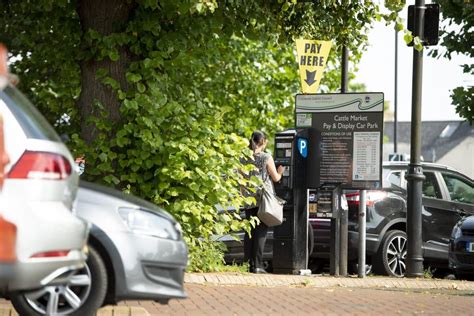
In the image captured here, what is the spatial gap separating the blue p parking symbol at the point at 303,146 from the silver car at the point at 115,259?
286 inches

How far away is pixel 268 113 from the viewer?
107ft

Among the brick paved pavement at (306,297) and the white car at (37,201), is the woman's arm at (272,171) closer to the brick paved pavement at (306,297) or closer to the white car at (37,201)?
the brick paved pavement at (306,297)

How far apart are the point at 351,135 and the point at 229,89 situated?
614 inches

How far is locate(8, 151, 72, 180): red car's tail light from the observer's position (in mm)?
6172

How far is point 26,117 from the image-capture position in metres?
6.80

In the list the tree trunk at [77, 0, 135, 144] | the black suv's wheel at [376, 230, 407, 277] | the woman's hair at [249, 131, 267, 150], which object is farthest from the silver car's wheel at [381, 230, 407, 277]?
the tree trunk at [77, 0, 135, 144]

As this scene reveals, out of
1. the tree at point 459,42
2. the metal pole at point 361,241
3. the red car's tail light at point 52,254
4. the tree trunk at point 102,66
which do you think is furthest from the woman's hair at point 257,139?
the red car's tail light at point 52,254

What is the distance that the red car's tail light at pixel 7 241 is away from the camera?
554cm

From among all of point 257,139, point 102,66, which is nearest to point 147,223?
point 102,66

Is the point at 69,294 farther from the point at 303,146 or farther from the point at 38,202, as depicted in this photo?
the point at 303,146

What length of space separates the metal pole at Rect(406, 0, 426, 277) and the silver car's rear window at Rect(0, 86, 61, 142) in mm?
9745

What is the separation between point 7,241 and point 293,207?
10068 millimetres

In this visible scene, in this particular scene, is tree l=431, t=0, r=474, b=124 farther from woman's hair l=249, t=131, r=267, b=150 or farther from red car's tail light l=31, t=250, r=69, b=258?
red car's tail light l=31, t=250, r=69, b=258

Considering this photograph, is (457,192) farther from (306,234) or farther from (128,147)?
(128,147)
